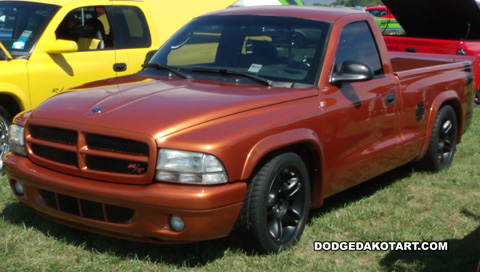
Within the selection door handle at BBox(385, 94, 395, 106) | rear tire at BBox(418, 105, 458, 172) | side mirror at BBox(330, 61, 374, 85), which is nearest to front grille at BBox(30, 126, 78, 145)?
side mirror at BBox(330, 61, 374, 85)

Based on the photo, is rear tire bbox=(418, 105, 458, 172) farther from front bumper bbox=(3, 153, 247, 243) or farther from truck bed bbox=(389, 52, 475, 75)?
front bumper bbox=(3, 153, 247, 243)

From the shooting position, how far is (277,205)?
4438mm

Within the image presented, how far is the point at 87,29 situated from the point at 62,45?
872mm

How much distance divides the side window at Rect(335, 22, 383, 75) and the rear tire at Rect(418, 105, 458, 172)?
1170mm

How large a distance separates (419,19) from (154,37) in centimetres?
524

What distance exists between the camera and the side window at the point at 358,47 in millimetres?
5227

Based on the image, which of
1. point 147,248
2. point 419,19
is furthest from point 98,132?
point 419,19

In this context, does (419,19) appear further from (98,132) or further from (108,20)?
(98,132)

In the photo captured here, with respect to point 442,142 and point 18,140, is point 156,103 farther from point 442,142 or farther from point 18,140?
point 442,142

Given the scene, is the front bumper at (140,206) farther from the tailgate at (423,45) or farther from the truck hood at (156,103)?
the tailgate at (423,45)

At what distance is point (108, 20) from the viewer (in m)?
7.43

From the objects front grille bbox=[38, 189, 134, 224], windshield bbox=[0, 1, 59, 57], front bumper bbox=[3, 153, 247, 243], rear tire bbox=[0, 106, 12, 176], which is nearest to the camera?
front bumper bbox=[3, 153, 247, 243]

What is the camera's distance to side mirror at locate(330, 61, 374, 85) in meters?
4.88

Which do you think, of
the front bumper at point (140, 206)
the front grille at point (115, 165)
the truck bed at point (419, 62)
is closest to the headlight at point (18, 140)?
the front bumper at point (140, 206)
